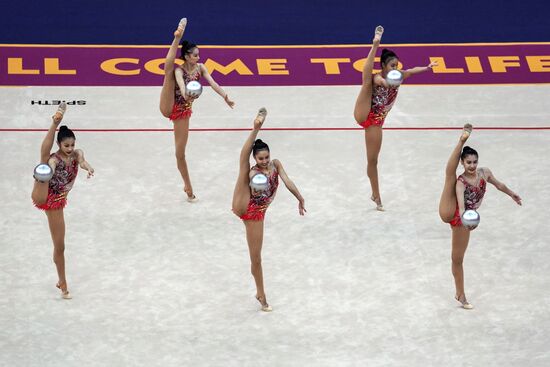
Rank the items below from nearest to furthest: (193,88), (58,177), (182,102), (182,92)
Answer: (58,177)
(193,88)
(182,92)
(182,102)

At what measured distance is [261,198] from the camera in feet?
47.7

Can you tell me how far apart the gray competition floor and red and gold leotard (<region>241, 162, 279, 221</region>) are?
1.12 metres

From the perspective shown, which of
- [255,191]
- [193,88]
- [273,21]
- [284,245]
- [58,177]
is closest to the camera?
[255,191]

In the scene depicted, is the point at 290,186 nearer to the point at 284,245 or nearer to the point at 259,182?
the point at 259,182

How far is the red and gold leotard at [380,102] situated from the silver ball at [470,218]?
2629 millimetres

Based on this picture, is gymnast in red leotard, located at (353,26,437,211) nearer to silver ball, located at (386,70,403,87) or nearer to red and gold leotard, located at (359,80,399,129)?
red and gold leotard, located at (359,80,399,129)

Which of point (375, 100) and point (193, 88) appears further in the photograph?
point (375, 100)

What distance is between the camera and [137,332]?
14625 mm

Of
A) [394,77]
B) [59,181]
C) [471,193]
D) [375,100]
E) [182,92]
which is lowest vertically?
[59,181]

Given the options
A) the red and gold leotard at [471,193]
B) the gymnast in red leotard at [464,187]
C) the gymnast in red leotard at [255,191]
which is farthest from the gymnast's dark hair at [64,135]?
the red and gold leotard at [471,193]

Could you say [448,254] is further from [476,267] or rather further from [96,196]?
[96,196]

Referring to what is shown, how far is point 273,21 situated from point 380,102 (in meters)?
5.62

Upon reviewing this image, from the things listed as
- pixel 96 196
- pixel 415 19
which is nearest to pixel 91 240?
pixel 96 196

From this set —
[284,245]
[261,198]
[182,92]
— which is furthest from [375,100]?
[261,198]
